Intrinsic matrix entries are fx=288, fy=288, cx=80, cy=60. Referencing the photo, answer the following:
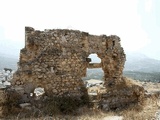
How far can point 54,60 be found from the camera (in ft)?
39.7

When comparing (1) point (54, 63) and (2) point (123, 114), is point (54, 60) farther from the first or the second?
(2) point (123, 114)

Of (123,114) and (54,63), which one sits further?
(54,63)

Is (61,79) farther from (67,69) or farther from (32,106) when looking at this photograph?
(32,106)

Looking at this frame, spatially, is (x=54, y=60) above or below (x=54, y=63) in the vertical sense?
above

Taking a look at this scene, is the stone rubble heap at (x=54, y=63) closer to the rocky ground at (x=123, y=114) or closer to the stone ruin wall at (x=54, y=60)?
the stone ruin wall at (x=54, y=60)

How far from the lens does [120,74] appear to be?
1438 cm

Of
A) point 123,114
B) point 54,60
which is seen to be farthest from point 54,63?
point 123,114

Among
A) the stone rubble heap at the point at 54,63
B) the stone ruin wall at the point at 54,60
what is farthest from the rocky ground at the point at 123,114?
the stone ruin wall at the point at 54,60

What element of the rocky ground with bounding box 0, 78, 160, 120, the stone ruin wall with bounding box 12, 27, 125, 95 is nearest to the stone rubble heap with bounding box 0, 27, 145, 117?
the stone ruin wall with bounding box 12, 27, 125, 95

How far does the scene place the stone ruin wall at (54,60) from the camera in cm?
1172

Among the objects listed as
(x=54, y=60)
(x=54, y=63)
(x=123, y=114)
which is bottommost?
(x=123, y=114)

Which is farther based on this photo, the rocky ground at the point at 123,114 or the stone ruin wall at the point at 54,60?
the stone ruin wall at the point at 54,60

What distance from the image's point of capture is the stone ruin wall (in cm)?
1172

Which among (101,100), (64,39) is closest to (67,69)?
(64,39)
